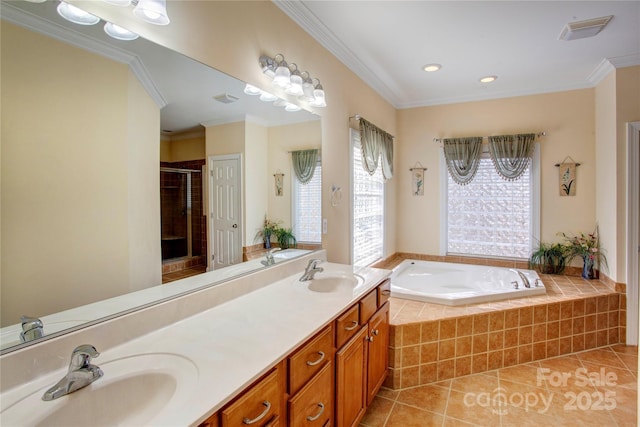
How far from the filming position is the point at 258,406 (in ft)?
3.28

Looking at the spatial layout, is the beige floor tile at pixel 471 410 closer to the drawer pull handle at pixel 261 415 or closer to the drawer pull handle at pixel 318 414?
the drawer pull handle at pixel 318 414

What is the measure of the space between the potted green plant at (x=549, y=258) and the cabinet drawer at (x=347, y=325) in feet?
9.62

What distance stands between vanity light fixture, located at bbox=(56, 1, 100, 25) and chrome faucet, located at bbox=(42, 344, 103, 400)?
1.00m

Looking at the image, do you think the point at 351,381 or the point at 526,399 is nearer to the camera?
the point at 351,381

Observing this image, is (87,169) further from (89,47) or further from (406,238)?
A: (406,238)

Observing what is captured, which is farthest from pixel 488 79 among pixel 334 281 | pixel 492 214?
pixel 334 281

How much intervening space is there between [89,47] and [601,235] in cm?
435

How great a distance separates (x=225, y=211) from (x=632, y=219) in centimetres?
351

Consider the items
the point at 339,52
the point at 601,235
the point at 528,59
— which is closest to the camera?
the point at 339,52

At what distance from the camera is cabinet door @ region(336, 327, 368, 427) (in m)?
1.56

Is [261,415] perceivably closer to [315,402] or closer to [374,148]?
[315,402]

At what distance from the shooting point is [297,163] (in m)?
2.24

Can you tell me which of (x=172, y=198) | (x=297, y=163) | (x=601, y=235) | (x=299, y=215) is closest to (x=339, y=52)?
(x=297, y=163)

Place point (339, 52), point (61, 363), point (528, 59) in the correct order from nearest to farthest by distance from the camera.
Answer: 1. point (61, 363)
2. point (339, 52)
3. point (528, 59)
